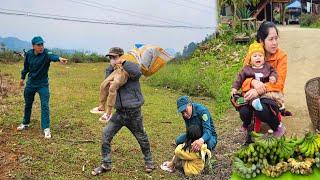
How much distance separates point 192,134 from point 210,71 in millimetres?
9198

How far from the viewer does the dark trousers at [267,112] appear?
6.47 meters

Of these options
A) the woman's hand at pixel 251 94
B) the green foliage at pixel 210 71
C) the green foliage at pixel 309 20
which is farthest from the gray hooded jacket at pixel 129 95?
the green foliage at pixel 309 20

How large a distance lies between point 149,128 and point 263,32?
336cm

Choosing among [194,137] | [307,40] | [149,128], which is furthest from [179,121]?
[307,40]

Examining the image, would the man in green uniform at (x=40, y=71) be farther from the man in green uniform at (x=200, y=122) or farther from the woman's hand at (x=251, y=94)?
the woman's hand at (x=251, y=94)

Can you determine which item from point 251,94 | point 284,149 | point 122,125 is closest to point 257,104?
point 251,94

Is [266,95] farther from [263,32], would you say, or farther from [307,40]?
[307,40]

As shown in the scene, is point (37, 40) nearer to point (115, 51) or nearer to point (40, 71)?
point (40, 71)

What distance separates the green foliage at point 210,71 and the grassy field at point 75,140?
517mm

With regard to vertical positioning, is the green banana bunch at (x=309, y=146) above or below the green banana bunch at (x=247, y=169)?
above

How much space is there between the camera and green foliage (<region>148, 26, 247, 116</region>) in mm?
13109

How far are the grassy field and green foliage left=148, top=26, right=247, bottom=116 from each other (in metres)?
0.52

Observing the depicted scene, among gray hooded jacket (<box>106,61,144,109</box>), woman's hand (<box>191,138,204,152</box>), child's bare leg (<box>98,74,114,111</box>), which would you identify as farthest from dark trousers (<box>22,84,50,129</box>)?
woman's hand (<box>191,138,204,152</box>)

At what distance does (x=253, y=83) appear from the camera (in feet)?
21.2
